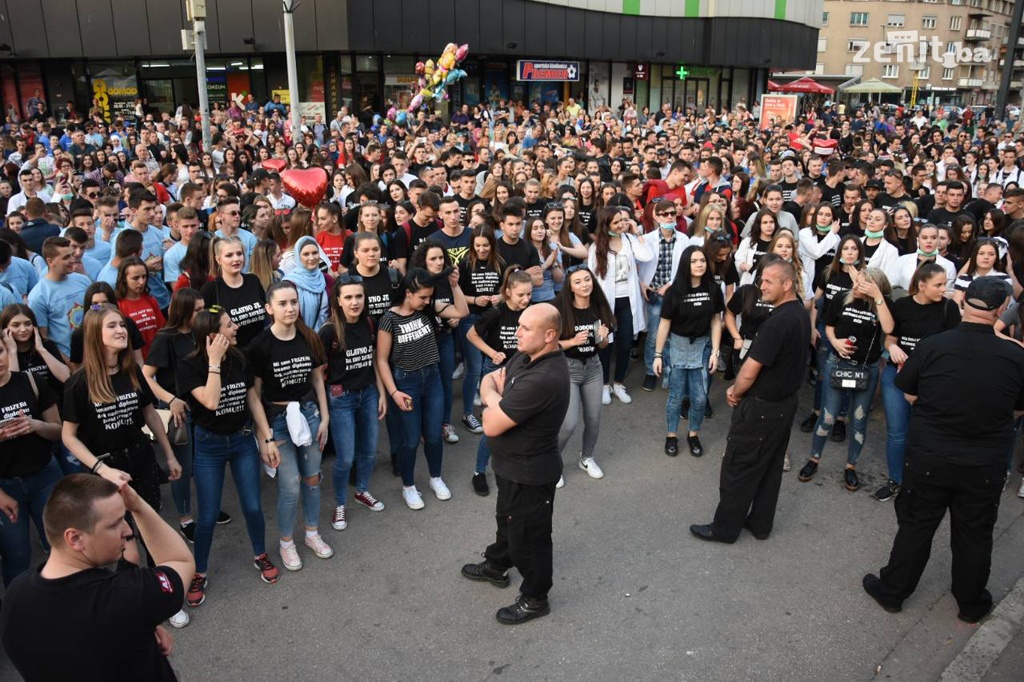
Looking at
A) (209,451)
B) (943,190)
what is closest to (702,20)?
(943,190)

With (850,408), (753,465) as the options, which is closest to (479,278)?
(753,465)

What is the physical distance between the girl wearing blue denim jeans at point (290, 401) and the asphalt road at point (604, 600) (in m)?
0.48

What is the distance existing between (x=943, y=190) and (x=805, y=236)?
2389 millimetres

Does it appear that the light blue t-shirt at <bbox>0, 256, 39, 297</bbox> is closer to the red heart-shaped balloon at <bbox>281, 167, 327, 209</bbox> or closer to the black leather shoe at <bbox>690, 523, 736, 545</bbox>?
the red heart-shaped balloon at <bbox>281, 167, 327, 209</bbox>

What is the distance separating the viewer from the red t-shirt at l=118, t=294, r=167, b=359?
562 cm

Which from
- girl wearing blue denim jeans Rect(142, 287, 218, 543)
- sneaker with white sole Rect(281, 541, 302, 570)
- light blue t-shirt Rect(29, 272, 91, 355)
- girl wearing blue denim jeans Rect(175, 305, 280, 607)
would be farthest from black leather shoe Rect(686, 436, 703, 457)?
light blue t-shirt Rect(29, 272, 91, 355)

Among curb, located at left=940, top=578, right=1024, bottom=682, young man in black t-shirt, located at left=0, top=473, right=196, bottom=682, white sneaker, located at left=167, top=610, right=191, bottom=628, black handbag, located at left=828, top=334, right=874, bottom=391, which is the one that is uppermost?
young man in black t-shirt, located at left=0, top=473, right=196, bottom=682

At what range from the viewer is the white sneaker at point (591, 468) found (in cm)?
616

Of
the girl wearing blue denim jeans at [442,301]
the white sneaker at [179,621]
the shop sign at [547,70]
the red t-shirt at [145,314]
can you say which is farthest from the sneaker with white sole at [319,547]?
the shop sign at [547,70]

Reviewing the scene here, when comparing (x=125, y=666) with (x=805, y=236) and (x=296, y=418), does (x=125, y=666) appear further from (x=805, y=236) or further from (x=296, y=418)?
(x=805, y=236)

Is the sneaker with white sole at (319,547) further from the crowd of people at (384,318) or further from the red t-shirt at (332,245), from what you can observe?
A: the red t-shirt at (332,245)

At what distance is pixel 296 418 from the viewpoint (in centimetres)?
470

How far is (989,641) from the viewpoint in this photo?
4.28 meters

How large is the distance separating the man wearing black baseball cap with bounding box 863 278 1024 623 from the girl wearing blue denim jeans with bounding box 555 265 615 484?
7.08ft
